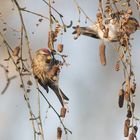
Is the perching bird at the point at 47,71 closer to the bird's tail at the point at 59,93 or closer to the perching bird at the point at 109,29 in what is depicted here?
the bird's tail at the point at 59,93

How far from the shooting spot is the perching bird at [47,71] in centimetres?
232

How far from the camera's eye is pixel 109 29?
7.88 feet

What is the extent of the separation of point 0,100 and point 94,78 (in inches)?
28.5

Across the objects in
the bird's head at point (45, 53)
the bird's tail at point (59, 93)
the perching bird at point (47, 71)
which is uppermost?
the bird's head at point (45, 53)

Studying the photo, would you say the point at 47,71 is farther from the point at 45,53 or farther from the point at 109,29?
the point at 109,29

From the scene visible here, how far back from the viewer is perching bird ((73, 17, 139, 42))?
2.30 meters

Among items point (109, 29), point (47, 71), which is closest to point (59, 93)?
point (47, 71)

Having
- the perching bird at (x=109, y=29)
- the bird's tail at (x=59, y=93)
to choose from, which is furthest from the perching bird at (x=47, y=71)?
the perching bird at (x=109, y=29)

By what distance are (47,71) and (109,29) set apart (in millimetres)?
236

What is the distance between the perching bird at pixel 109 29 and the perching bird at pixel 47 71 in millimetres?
121

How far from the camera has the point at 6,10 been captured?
3551 millimetres

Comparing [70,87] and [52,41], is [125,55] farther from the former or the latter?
[70,87]

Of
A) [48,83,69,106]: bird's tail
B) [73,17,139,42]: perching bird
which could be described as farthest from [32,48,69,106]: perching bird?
[73,17,139,42]: perching bird

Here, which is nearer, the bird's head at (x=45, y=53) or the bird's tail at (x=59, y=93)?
the bird's tail at (x=59, y=93)
